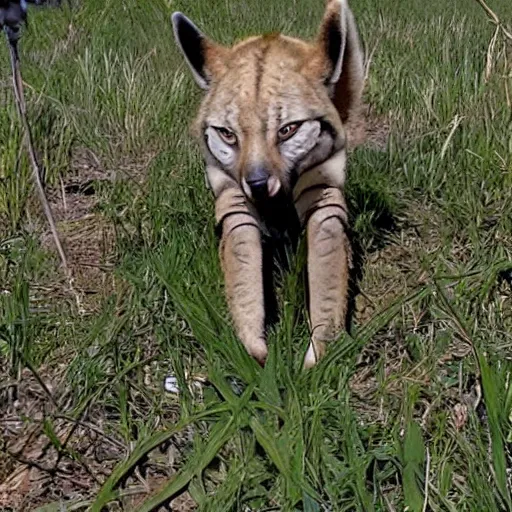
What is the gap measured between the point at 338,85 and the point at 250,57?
388 millimetres

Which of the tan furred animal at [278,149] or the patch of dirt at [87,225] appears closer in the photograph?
the tan furred animal at [278,149]

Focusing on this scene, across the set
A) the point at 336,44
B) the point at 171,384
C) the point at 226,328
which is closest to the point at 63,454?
the point at 171,384

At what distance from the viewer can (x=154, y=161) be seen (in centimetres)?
395

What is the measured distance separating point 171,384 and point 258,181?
61cm

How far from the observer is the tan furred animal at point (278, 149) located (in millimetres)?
2748

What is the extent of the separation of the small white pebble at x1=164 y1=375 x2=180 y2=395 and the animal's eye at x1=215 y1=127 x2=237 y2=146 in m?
0.65

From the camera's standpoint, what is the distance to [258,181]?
2590mm

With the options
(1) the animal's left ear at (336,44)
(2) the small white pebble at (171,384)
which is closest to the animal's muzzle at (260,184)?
(1) the animal's left ear at (336,44)

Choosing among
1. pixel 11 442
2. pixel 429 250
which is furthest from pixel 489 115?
pixel 11 442

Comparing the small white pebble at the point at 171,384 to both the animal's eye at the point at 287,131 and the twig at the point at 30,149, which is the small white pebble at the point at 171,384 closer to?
the twig at the point at 30,149

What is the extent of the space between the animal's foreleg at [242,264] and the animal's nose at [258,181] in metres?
0.34

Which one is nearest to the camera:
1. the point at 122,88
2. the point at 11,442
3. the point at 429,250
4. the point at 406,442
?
the point at 406,442

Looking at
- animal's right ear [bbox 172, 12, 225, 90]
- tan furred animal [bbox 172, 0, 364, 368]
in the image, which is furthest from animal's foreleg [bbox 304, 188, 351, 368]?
animal's right ear [bbox 172, 12, 225, 90]

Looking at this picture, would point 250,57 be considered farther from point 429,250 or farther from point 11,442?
point 11,442
